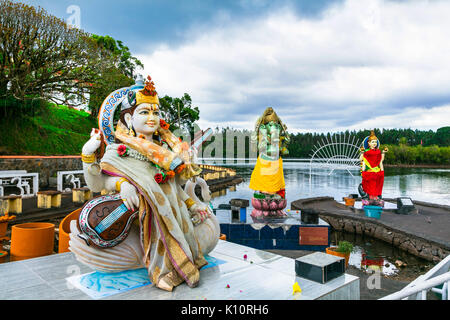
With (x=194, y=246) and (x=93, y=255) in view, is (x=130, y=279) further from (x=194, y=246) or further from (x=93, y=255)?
(x=194, y=246)

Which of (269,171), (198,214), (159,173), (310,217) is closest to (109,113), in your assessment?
(159,173)

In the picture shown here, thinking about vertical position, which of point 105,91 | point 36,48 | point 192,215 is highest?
point 36,48

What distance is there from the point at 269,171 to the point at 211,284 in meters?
4.99

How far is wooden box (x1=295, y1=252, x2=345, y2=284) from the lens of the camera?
10.3 ft

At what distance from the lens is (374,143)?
10031 mm

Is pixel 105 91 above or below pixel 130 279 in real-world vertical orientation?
above

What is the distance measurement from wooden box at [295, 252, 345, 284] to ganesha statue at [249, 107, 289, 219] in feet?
14.6

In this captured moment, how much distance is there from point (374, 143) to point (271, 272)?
8112 millimetres

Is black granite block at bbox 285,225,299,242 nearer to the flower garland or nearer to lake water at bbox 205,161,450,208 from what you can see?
lake water at bbox 205,161,450,208

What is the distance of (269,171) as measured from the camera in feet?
25.8

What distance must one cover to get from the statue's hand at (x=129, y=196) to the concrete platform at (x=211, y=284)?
842 mm

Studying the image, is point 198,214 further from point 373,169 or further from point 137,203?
point 373,169
